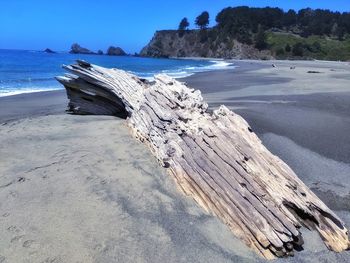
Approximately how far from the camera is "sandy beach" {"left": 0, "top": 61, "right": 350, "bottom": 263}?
10.6 feet

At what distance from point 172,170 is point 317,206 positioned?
1667 millimetres

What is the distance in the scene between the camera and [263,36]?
108 metres

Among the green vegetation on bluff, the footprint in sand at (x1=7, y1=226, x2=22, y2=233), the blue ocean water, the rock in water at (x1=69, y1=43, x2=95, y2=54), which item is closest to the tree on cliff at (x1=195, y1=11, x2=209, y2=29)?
the green vegetation on bluff

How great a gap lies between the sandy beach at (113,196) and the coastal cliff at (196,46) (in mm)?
96628

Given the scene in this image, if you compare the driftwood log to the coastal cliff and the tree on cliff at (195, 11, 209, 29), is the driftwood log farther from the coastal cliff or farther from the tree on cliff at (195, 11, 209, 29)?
the tree on cliff at (195, 11, 209, 29)

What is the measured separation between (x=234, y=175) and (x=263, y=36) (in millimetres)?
110463

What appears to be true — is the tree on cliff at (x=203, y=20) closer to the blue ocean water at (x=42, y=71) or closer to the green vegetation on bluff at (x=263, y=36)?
the green vegetation on bluff at (x=263, y=36)

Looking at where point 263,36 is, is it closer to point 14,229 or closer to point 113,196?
point 113,196

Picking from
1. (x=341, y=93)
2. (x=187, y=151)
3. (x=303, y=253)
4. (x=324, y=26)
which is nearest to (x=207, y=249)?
(x=303, y=253)

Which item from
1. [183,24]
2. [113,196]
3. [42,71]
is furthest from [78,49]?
[113,196]

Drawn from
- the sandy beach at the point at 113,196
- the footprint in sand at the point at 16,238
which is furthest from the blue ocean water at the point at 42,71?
the footprint in sand at the point at 16,238

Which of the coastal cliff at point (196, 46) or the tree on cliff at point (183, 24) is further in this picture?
the tree on cliff at point (183, 24)

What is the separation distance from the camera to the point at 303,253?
3359 mm

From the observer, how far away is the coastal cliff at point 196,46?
108 meters
